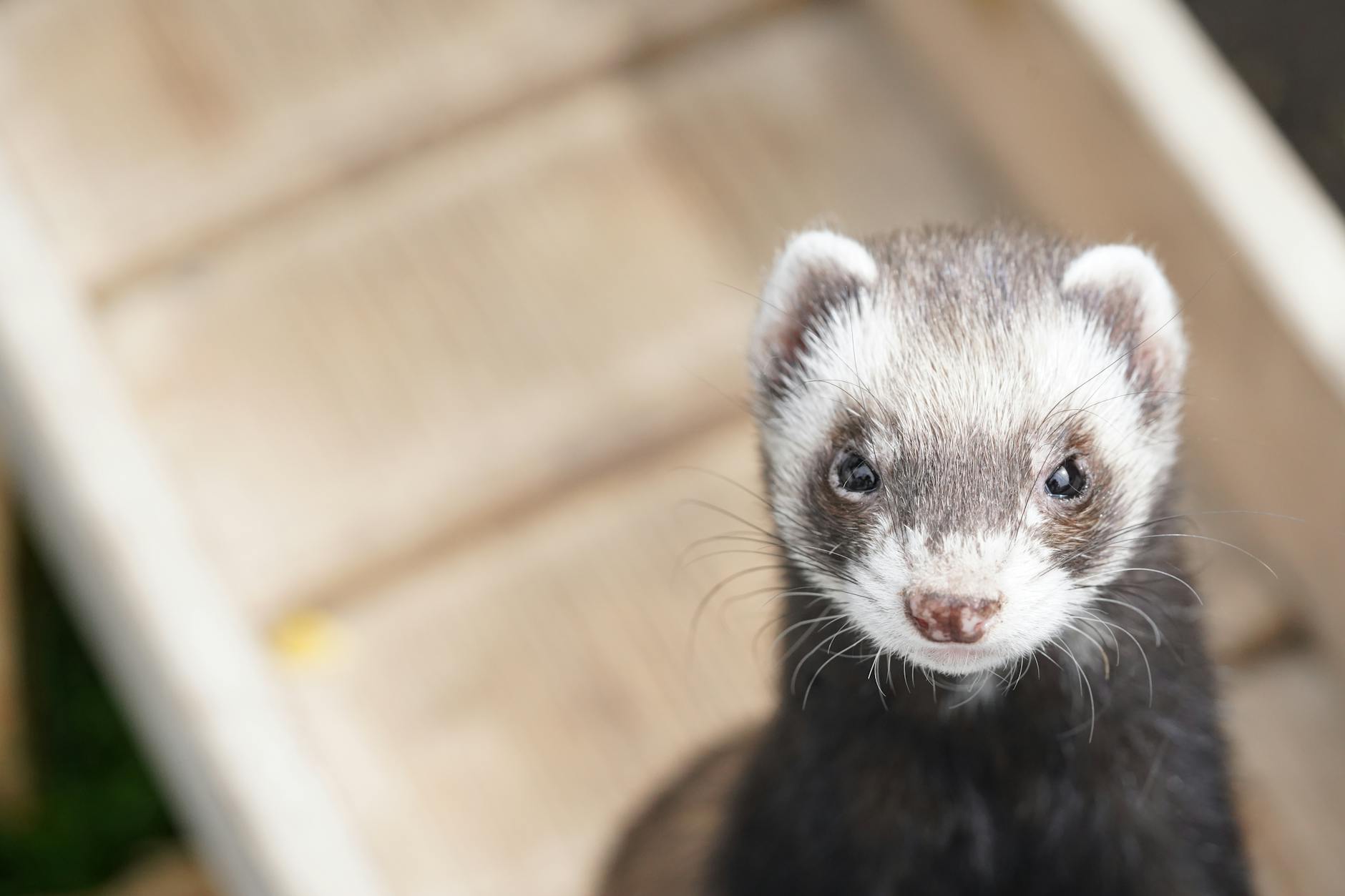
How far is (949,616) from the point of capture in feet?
2.04

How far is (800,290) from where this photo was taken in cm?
77

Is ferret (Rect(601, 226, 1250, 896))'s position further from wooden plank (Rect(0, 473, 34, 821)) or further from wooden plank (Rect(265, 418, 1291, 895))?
wooden plank (Rect(0, 473, 34, 821))

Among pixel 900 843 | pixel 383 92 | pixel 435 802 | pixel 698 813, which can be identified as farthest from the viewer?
pixel 383 92

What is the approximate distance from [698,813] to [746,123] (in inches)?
25.3

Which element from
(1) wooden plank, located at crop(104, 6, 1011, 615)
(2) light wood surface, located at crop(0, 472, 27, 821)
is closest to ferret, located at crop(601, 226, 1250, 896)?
(1) wooden plank, located at crop(104, 6, 1011, 615)

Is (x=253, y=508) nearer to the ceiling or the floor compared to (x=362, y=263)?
nearer to the floor

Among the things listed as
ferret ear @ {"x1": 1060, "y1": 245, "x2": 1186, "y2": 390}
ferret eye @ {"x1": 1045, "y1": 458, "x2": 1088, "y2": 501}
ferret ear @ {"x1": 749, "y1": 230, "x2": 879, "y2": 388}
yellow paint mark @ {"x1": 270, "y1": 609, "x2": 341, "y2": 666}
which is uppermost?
yellow paint mark @ {"x1": 270, "y1": 609, "x2": 341, "y2": 666}

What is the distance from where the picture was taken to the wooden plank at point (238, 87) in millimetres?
1321

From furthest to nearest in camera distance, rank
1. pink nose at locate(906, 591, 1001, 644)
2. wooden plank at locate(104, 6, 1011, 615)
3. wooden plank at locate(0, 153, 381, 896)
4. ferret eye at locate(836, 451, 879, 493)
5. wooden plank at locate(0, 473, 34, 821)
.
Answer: wooden plank at locate(0, 473, 34, 821)
wooden plank at locate(104, 6, 1011, 615)
wooden plank at locate(0, 153, 381, 896)
ferret eye at locate(836, 451, 879, 493)
pink nose at locate(906, 591, 1001, 644)

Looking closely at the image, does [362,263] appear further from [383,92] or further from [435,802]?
[435,802]

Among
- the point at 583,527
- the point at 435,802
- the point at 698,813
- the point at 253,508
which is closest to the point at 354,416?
the point at 253,508

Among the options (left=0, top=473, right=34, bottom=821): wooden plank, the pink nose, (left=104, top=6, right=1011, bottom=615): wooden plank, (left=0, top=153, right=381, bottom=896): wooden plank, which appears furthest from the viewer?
(left=0, top=473, right=34, bottom=821): wooden plank

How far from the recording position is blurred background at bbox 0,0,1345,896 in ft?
3.31

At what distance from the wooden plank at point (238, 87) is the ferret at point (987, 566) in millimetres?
675
